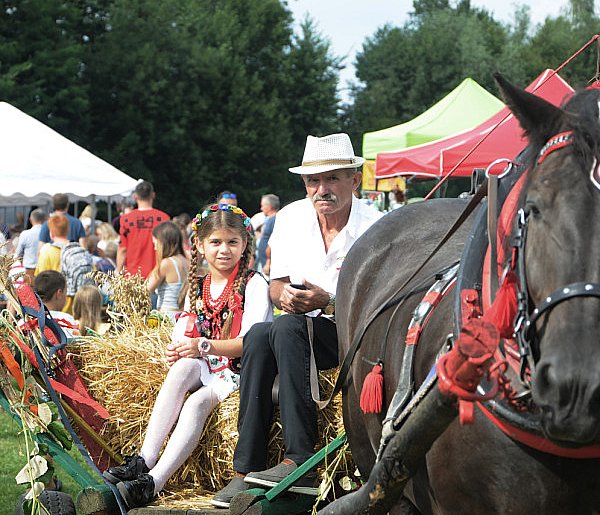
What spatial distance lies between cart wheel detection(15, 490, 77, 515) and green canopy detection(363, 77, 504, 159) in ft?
30.7

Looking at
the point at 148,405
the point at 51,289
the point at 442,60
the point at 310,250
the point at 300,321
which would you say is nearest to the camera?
the point at 300,321

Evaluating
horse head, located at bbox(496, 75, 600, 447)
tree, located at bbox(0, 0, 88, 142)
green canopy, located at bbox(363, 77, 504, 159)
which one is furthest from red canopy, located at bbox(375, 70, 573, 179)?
tree, located at bbox(0, 0, 88, 142)

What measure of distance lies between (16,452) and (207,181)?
100 ft

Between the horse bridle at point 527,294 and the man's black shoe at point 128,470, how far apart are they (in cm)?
232

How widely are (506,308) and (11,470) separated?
212 inches

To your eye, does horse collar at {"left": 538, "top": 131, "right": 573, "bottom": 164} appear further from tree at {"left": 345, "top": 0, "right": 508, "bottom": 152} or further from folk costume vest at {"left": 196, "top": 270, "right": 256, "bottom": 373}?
tree at {"left": 345, "top": 0, "right": 508, "bottom": 152}

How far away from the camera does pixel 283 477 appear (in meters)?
3.95

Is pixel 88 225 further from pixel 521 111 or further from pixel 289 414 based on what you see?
pixel 521 111

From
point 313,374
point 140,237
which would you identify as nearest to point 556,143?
point 313,374

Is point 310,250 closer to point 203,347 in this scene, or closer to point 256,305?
point 256,305

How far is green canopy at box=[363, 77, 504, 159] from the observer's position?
A: 13.6m

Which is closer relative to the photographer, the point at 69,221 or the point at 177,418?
the point at 177,418

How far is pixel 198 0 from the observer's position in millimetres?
49188

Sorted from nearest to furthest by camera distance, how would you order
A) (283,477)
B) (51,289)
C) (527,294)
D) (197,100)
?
(527,294) → (283,477) → (51,289) → (197,100)
